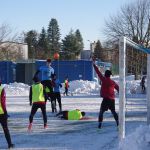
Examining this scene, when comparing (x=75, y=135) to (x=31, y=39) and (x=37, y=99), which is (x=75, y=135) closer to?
(x=37, y=99)

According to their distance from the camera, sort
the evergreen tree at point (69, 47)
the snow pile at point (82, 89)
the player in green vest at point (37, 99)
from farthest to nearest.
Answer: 1. the evergreen tree at point (69, 47)
2. the snow pile at point (82, 89)
3. the player in green vest at point (37, 99)

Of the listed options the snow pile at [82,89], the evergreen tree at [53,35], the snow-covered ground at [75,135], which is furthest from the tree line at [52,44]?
the snow-covered ground at [75,135]

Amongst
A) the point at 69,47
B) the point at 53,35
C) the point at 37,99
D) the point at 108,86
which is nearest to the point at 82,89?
the point at 108,86

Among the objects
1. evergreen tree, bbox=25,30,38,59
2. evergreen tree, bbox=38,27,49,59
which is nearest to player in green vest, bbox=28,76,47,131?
evergreen tree, bbox=38,27,49,59

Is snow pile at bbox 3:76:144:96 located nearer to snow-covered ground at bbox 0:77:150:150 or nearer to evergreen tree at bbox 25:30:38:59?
snow-covered ground at bbox 0:77:150:150

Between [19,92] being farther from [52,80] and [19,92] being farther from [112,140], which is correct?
[112,140]

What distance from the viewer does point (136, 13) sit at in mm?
→ 65438

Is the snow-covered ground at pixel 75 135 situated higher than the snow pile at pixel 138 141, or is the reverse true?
the snow pile at pixel 138 141

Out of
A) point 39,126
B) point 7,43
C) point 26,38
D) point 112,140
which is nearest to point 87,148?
point 112,140

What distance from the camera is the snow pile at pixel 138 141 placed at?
9.27m

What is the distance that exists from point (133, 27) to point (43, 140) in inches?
2155

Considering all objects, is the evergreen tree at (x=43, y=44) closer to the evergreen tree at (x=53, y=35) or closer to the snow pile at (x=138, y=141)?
the evergreen tree at (x=53, y=35)

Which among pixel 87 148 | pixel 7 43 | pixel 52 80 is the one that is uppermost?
pixel 7 43

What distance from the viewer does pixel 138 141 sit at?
9.40 metres
